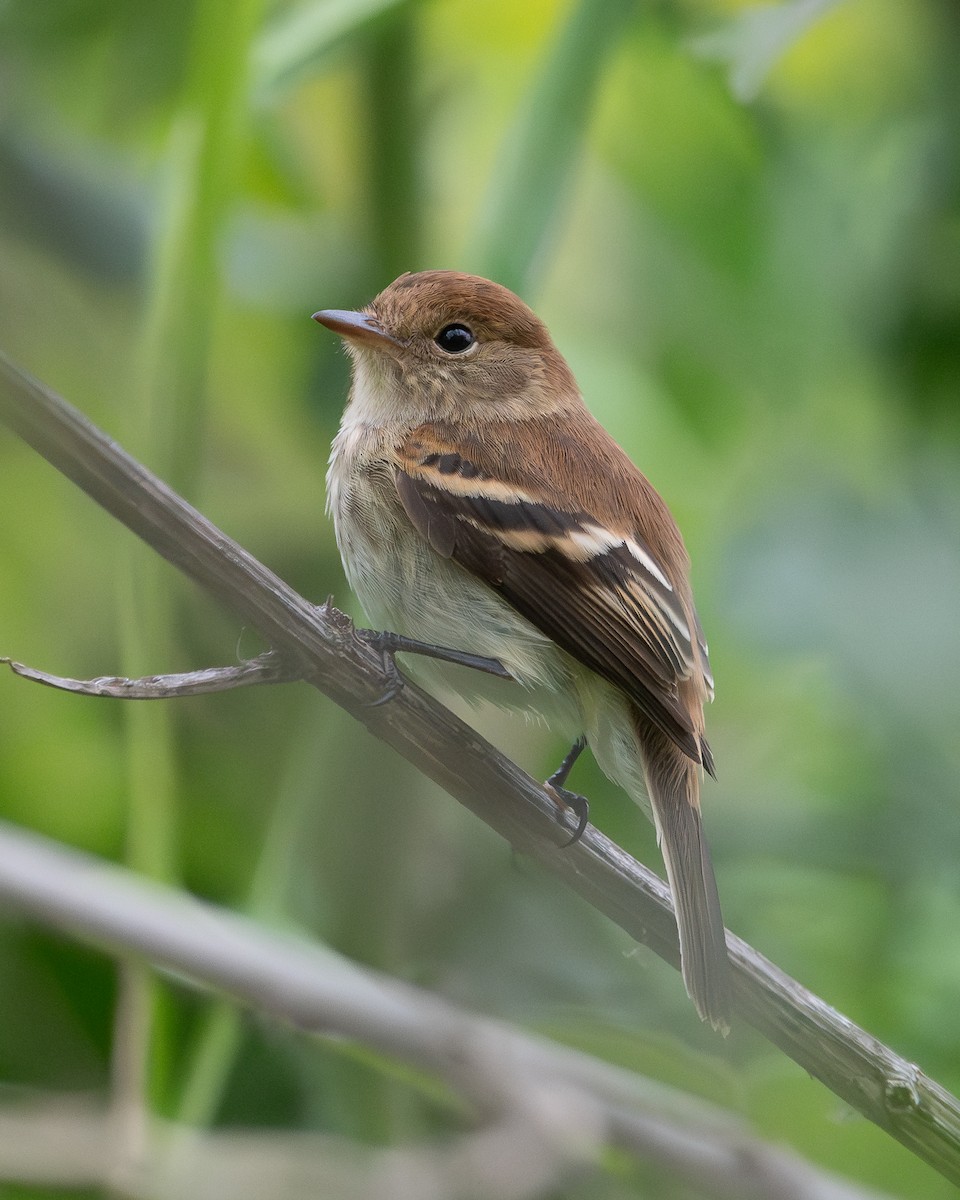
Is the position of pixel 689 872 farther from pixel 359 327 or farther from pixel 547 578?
pixel 359 327

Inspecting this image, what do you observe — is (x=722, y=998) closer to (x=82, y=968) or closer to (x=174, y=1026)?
(x=174, y=1026)

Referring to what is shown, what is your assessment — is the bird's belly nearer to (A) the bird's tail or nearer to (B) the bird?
(B) the bird

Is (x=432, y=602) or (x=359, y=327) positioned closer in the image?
(x=432, y=602)

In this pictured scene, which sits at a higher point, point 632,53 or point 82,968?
point 632,53

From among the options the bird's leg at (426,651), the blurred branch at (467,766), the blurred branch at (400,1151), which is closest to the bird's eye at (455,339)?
the bird's leg at (426,651)

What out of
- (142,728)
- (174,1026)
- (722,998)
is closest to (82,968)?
(174,1026)

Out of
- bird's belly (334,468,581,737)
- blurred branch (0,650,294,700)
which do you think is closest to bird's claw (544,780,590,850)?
bird's belly (334,468,581,737)

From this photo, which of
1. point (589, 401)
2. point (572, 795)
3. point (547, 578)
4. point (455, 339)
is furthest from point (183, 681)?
point (589, 401)
